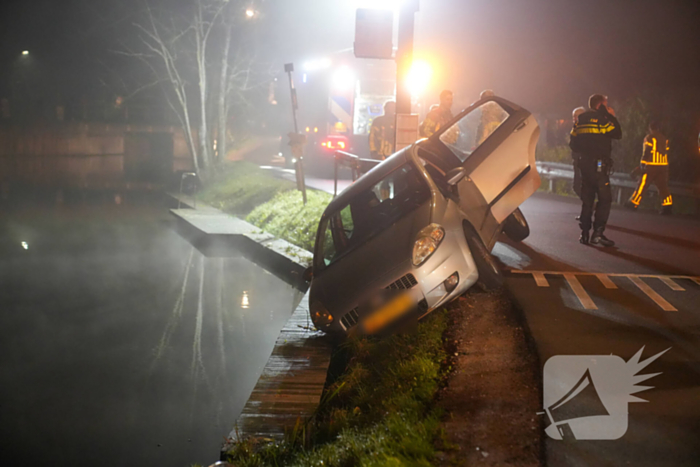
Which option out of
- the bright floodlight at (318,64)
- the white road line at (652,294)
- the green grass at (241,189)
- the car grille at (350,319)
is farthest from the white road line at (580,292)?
the bright floodlight at (318,64)

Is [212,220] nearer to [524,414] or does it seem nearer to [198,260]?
[198,260]

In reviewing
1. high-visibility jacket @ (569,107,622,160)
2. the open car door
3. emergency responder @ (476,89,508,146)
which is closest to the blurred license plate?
the open car door

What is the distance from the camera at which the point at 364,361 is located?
631cm

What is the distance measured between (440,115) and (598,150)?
319 centimetres

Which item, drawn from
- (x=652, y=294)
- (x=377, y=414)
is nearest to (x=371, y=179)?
(x=377, y=414)

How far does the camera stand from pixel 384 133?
1544 centimetres

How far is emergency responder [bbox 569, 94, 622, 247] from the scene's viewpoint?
9523 mm

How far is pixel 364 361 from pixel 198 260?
7.54m

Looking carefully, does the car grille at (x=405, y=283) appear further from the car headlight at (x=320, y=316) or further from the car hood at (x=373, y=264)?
the car headlight at (x=320, y=316)

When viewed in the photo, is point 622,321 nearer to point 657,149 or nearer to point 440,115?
point 440,115

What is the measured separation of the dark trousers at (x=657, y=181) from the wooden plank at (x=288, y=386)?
8.21 meters

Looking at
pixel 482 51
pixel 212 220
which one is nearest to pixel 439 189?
pixel 212 220

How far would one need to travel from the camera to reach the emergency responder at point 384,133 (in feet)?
48.5

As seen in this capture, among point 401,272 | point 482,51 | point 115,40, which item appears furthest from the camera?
point 115,40
